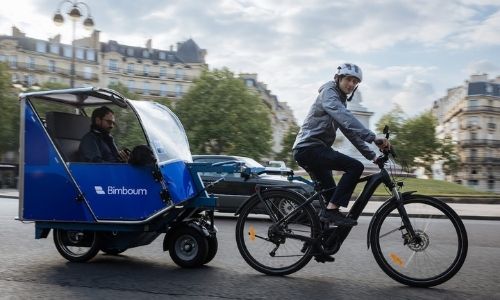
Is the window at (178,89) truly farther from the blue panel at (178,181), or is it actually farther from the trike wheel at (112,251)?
the blue panel at (178,181)

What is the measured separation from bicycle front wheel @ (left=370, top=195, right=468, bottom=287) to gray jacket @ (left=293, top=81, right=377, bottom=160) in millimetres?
602

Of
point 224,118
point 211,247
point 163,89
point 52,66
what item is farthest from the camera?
point 163,89

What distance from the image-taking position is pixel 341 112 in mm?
5301

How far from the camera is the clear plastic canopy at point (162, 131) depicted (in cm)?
586

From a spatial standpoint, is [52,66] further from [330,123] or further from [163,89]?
[330,123]

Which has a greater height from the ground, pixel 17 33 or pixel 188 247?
pixel 17 33

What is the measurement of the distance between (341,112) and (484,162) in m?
94.7

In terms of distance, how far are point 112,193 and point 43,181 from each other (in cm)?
77

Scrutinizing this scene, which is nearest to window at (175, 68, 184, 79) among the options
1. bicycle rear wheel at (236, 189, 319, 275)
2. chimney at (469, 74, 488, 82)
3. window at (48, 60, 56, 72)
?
window at (48, 60, 56, 72)

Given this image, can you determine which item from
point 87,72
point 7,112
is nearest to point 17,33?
point 87,72

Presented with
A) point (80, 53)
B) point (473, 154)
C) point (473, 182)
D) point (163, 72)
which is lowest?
point (473, 182)

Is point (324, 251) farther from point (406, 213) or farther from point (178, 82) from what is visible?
point (178, 82)

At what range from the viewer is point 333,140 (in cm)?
549

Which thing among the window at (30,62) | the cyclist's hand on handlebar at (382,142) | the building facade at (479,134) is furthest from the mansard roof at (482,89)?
the cyclist's hand on handlebar at (382,142)
